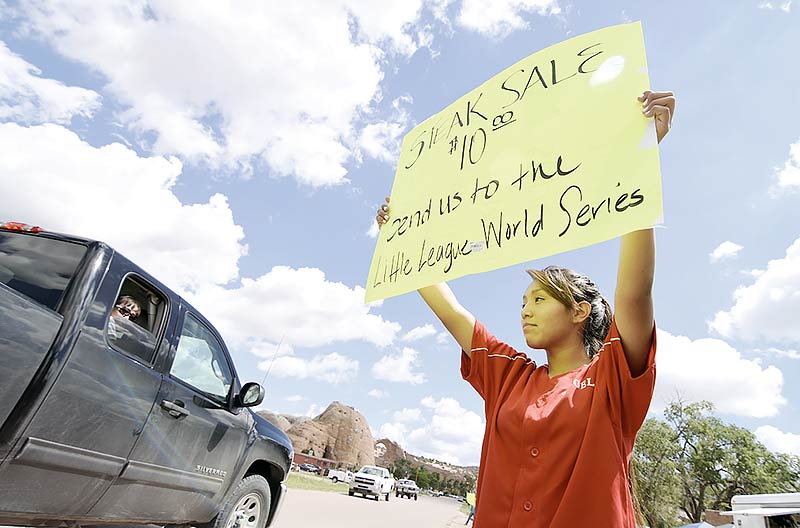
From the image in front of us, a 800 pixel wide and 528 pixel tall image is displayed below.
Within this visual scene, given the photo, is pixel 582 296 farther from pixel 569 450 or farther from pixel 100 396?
pixel 100 396

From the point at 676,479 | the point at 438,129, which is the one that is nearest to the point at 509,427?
the point at 438,129

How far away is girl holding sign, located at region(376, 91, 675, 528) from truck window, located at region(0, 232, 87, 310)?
2.43 metres

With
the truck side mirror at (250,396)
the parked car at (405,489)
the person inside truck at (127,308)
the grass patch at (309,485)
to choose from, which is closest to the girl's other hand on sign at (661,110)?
the person inside truck at (127,308)

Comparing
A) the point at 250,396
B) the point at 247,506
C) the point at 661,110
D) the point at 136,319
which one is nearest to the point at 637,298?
the point at 661,110

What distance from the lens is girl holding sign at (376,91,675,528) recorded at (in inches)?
47.9

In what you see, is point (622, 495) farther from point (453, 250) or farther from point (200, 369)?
point (200, 369)

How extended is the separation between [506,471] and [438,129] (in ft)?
5.18

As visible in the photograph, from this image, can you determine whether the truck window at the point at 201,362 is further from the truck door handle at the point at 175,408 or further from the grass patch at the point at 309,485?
the grass patch at the point at 309,485

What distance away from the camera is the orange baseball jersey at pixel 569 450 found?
47.4 inches

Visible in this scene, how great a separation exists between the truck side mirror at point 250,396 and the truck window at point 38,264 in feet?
5.94

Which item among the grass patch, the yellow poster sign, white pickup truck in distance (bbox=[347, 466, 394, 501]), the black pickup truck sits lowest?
the grass patch

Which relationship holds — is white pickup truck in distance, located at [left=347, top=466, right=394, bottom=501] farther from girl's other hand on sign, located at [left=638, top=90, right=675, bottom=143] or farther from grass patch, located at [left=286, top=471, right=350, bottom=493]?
girl's other hand on sign, located at [left=638, top=90, right=675, bottom=143]

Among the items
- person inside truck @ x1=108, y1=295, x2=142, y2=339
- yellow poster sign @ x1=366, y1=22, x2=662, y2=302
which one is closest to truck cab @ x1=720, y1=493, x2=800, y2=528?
yellow poster sign @ x1=366, y1=22, x2=662, y2=302

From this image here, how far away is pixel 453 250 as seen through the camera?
179 centimetres
